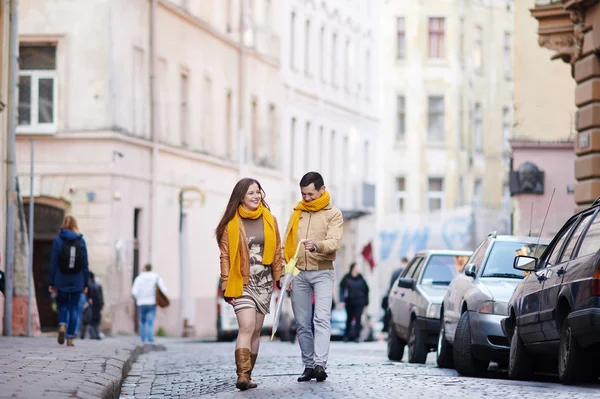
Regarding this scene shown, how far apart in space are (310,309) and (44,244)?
23658mm

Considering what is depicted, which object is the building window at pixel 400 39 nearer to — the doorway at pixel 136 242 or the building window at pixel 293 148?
the building window at pixel 293 148

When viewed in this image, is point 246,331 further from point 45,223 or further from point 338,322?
point 338,322

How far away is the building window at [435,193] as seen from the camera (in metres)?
71.5

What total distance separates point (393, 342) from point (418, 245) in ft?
145

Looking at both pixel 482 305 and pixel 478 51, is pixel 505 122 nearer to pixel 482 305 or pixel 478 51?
pixel 478 51

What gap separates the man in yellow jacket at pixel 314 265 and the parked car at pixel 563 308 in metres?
1.93

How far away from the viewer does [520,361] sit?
15.5 metres

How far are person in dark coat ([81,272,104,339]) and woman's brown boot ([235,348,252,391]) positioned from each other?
65.2 ft

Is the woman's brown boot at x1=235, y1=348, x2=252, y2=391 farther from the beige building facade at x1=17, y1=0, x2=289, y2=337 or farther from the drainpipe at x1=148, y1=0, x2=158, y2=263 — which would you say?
the drainpipe at x1=148, y1=0, x2=158, y2=263

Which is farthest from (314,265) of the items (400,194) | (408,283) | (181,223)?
(400,194)

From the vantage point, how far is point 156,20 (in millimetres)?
41156

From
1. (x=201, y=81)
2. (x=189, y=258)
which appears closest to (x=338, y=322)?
(x=189, y=258)

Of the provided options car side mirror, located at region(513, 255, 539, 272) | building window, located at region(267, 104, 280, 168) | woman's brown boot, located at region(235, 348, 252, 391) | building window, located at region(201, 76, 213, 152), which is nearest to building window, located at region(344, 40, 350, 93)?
building window, located at region(267, 104, 280, 168)

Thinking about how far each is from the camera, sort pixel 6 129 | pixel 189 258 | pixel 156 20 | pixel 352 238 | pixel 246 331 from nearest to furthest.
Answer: pixel 246 331 → pixel 6 129 → pixel 156 20 → pixel 189 258 → pixel 352 238
